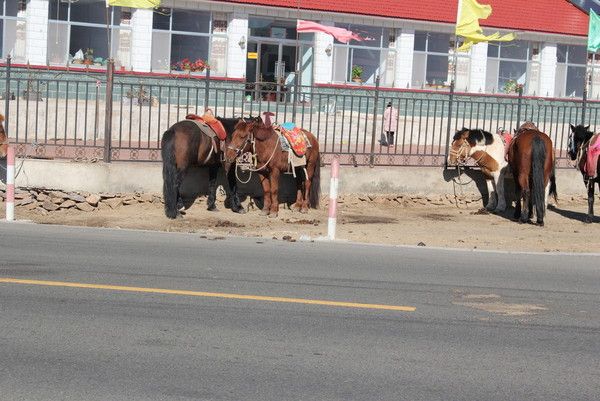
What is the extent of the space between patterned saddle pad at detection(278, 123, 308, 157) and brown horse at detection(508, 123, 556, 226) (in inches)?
137

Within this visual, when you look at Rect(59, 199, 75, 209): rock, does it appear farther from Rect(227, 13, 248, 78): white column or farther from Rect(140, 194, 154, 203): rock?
Rect(227, 13, 248, 78): white column

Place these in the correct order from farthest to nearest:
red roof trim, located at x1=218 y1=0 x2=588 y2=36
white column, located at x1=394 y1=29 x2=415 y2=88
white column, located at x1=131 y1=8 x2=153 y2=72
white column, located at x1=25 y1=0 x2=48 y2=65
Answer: white column, located at x1=394 y1=29 x2=415 y2=88 → red roof trim, located at x1=218 y1=0 x2=588 y2=36 → white column, located at x1=131 y1=8 x2=153 y2=72 → white column, located at x1=25 y1=0 x2=48 y2=65

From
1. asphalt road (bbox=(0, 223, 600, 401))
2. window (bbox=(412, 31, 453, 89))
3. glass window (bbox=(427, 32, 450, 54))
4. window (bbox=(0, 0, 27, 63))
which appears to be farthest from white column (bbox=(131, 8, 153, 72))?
asphalt road (bbox=(0, 223, 600, 401))

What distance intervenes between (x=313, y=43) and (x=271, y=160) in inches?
866

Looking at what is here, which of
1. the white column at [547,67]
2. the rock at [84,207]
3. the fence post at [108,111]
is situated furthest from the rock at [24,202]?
the white column at [547,67]

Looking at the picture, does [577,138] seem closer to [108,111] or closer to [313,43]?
[108,111]

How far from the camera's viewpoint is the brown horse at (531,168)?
717 inches

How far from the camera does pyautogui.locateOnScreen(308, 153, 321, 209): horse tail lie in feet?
61.7

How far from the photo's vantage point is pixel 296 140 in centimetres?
1816

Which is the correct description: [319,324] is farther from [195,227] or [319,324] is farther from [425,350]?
[195,227]

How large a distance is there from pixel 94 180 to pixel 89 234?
331 cm

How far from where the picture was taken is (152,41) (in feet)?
118

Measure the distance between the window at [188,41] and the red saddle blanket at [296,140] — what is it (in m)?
18.2

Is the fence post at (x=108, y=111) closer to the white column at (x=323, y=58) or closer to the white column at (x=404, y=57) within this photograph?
the white column at (x=323, y=58)
